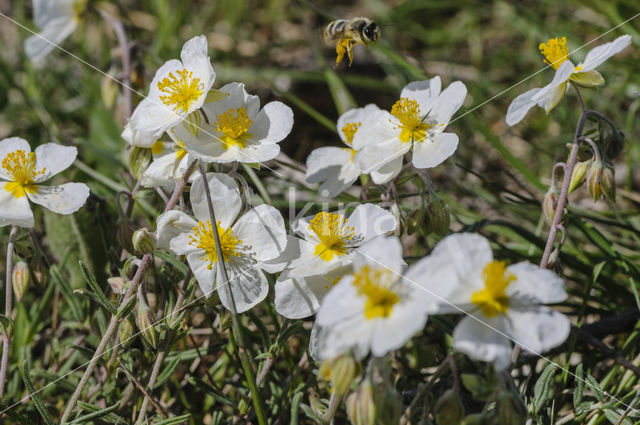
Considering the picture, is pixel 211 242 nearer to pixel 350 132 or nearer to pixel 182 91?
pixel 182 91

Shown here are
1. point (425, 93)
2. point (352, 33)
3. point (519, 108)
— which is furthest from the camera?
point (352, 33)

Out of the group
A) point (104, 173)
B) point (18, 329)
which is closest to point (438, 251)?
point (18, 329)

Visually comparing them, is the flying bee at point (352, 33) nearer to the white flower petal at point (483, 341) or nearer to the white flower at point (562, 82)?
the white flower at point (562, 82)

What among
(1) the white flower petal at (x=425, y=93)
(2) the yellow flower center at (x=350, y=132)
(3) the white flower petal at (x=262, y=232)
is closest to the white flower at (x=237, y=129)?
(3) the white flower petal at (x=262, y=232)

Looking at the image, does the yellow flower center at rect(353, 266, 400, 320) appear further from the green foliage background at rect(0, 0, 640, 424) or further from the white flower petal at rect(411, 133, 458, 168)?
the white flower petal at rect(411, 133, 458, 168)

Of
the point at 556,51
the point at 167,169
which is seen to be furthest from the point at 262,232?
the point at 556,51

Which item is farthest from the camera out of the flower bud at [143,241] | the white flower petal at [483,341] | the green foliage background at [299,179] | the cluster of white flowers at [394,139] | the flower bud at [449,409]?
the green foliage background at [299,179]

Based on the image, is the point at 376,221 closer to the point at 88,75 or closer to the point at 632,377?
Result: the point at 632,377
